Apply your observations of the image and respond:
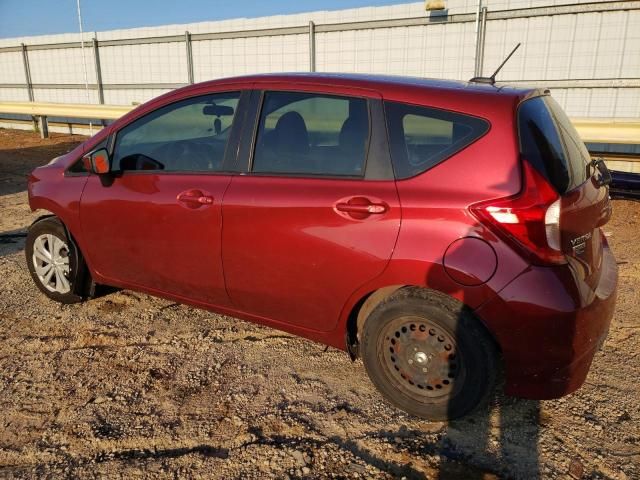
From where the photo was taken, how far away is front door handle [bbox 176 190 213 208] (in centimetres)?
316

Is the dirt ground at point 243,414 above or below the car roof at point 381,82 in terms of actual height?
below

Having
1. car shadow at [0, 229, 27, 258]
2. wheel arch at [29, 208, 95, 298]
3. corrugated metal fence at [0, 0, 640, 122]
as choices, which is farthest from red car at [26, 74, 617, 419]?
corrugated metal fence at [0, 0, 640, 122]

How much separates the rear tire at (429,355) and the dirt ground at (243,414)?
5.1 inches

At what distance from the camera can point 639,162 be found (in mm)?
8727

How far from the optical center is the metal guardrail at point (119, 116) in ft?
24.8

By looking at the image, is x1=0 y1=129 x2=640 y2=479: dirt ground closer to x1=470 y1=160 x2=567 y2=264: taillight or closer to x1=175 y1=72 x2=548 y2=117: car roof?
x1=470 y1=160 x2=567 y2=264: taillight

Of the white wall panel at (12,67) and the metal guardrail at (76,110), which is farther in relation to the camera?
the white wall panel at (12,67)

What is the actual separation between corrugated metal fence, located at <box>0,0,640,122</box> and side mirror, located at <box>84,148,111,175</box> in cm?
850

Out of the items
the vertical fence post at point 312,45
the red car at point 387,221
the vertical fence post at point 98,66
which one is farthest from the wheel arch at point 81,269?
the vertical fence post at point 98,66

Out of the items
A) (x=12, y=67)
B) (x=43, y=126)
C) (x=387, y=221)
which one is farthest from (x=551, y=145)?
(x=12, y=67)

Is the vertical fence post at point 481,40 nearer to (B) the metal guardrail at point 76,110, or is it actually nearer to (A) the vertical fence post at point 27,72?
(B) the metal guardrail at point 76,110

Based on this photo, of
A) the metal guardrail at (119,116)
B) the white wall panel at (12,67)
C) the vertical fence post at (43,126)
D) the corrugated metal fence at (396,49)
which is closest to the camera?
the metal guardrail at (119,116)

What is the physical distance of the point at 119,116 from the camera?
44.7 feet

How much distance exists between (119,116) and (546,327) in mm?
13334
